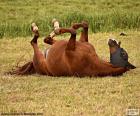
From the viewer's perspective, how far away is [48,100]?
6125 mm

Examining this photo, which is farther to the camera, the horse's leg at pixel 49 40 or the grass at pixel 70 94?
the horse's leg at pixel 49 40

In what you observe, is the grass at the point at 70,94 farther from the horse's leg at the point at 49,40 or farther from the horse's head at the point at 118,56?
the horse's leg at the point at 49,40

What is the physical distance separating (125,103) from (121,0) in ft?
56.8

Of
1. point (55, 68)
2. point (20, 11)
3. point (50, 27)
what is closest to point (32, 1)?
point (20, 11)

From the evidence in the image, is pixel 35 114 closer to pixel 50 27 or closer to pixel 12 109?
pixel 12 109

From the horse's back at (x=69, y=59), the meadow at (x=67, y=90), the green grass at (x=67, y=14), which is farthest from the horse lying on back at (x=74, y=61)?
the green grass at (x=67, y=14)

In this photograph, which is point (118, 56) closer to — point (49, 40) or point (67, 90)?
point (67, 90)

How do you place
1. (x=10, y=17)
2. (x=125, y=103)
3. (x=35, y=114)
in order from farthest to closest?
(x=10, y=17) < (x=125, y=103) < (x=35, y=114)

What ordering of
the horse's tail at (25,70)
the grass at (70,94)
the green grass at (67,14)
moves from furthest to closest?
1. the green grass at (67,14)
2. the horse's tail at (25,70)
3. the grass at (70,94)

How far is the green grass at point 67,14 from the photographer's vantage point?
1603cm

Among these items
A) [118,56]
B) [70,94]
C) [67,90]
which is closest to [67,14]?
[118,56]

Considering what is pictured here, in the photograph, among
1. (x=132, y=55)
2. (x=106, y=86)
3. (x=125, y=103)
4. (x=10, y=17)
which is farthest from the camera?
(x=10, y=17)

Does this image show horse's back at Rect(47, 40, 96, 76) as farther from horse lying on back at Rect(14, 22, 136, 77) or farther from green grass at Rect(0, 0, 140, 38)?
green grass at Rect(0, 0, 140, 38)

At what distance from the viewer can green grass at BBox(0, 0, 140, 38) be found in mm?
16031
